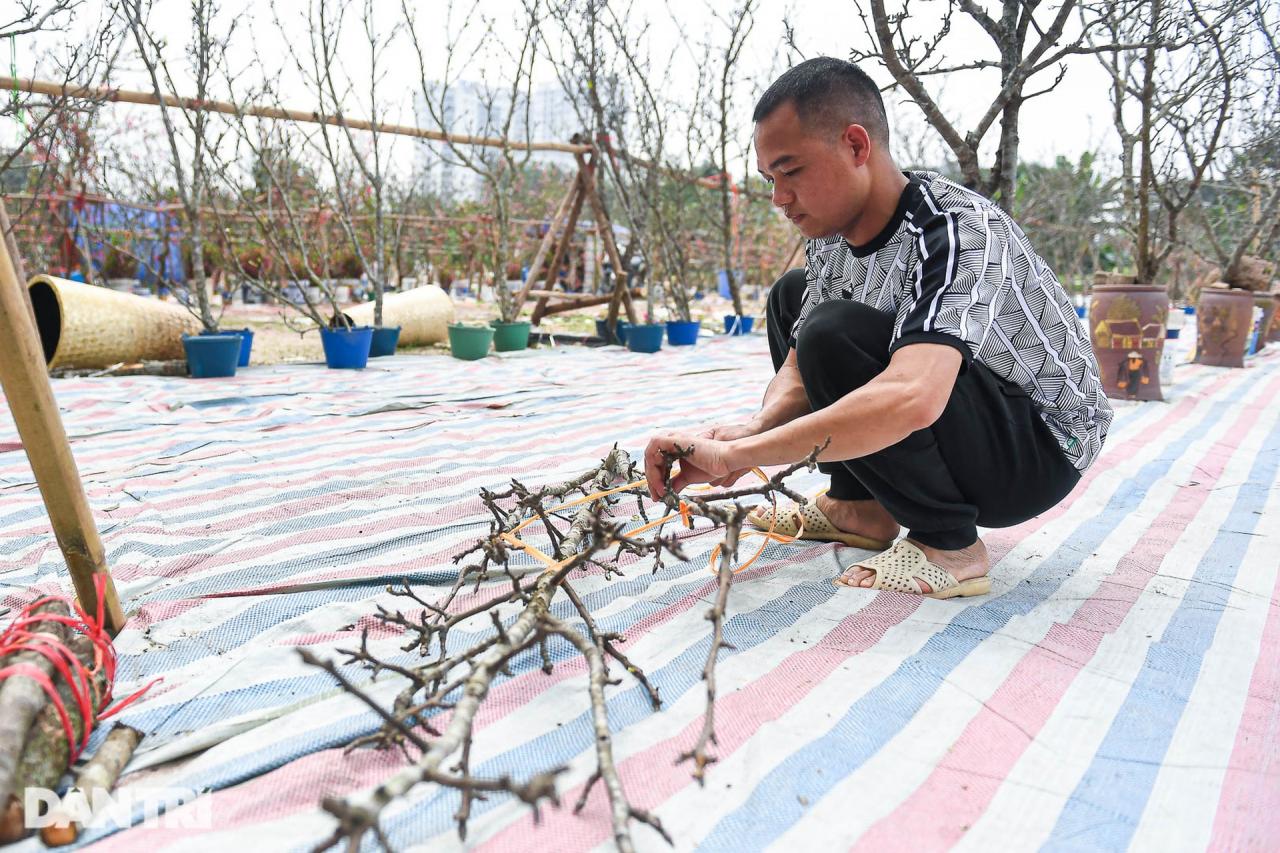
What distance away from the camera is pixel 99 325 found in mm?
4309

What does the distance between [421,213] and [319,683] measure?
12612 millimetres

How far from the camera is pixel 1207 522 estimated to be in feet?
6.78

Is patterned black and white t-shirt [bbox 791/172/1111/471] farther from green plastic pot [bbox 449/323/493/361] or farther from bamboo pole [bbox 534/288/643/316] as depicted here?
bamboo pole [bbox 534/288/643/316]

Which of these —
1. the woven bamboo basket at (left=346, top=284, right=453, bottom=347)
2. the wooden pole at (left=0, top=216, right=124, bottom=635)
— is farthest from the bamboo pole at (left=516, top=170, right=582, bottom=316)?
the wooden pole at (left=0, top=216, right=124, bottom=635)

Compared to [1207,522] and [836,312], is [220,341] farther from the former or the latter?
[1207,522]

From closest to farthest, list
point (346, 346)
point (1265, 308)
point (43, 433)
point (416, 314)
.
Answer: point (43, 433) < point (346, 346) < point (416, 314) < point (1265, 308)

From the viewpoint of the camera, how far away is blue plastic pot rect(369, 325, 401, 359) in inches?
218

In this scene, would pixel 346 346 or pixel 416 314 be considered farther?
pixel 416 314

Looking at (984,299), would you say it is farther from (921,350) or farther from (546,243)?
(546,243)

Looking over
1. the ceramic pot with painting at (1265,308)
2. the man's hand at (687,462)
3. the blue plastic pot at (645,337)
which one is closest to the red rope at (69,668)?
the man's hand at (687,462)

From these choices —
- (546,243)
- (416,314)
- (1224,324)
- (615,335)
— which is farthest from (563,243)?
(1224,324)

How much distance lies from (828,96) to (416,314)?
5.27 meters

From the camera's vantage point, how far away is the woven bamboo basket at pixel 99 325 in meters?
4.20

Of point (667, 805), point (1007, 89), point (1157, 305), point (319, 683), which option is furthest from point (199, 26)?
point (1157, 305)
